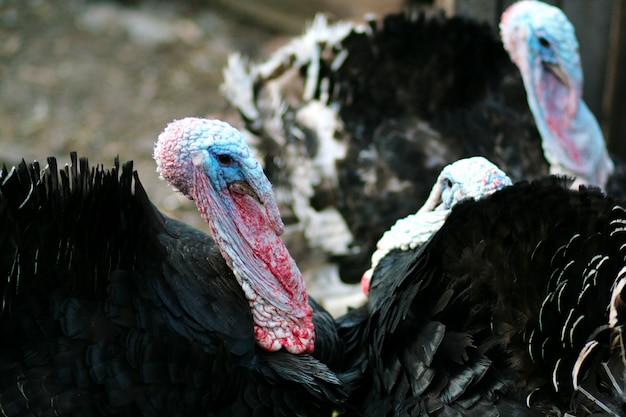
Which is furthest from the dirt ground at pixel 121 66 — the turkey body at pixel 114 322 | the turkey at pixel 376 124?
the turkey body at pixel 114 322

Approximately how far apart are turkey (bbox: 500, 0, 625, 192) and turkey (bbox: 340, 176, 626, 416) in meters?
1.13

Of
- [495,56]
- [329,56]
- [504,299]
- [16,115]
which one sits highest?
[16,115]

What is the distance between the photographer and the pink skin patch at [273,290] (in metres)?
2.70

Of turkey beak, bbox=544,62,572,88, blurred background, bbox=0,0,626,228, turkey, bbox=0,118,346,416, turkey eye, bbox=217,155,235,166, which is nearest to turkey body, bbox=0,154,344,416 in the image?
turkey, bbox=0,118,346,416

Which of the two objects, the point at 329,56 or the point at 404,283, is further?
the point at 329,56

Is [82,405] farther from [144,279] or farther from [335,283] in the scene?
[335,283]

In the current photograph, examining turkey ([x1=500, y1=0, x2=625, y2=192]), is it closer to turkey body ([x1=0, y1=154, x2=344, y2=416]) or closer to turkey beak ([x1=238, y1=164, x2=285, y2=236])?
turkey beak ([x1=238, y1=164, x2=285, y2=236])

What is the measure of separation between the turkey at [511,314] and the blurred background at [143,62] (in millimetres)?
2377

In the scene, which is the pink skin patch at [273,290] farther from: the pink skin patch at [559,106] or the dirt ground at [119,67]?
the dirt ground at [119,67]

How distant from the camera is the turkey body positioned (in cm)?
237

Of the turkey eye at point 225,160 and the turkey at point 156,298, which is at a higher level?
the turkey eye at point 225,160

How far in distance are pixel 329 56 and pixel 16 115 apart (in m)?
2.66

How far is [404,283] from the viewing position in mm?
2713

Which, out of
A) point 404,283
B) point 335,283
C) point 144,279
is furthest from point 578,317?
point 335,283
